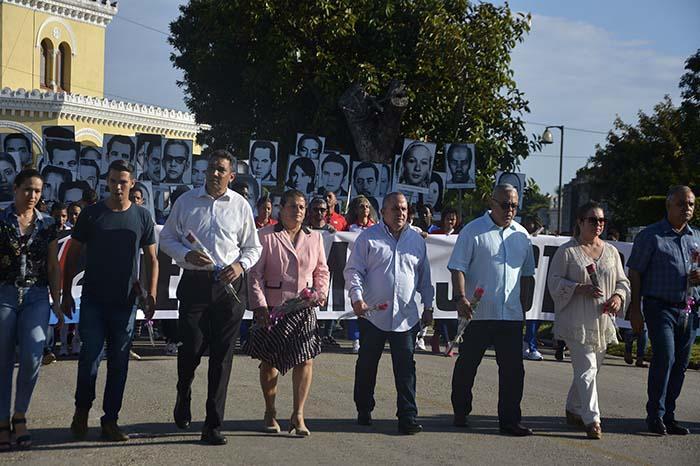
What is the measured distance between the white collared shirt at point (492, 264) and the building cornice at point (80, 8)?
2540 inches

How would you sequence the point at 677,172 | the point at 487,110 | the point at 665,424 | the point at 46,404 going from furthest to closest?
the point at 677,172 < the point at 487,110 < the point at 46,404 < the point at 665,424

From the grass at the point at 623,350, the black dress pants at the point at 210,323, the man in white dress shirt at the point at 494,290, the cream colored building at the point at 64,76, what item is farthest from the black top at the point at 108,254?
the cream colored building at the point at 64,76

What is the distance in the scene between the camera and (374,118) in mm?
26750

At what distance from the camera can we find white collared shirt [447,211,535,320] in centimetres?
934

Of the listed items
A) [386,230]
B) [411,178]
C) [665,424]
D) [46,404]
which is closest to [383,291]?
[386,230]

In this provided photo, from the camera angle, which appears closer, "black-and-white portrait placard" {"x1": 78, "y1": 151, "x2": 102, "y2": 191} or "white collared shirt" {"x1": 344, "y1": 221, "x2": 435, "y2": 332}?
"white collared shirt" {"x1": 344, "y1": 221, "x2": 435, "y2": 332}

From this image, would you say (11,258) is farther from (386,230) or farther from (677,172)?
(677,172)

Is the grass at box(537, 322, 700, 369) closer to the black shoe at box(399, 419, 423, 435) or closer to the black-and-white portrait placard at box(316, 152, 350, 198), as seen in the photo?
the black-and-white portrait placard at box(316, 152, 350, 198)

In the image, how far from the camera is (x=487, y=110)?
27.9 m

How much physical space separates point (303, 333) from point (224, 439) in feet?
3.61

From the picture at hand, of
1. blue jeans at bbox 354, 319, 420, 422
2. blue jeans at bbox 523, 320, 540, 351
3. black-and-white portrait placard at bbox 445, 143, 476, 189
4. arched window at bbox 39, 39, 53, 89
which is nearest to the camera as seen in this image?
blue jeans at bbox 354, 319, 420, 422

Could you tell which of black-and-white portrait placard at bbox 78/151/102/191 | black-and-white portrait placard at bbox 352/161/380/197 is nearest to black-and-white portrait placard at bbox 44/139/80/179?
black-and-white portrait placard at bbox 78/151/102/191

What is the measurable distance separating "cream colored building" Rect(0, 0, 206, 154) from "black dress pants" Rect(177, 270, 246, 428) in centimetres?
5229

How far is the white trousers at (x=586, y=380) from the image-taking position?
9.00 m
